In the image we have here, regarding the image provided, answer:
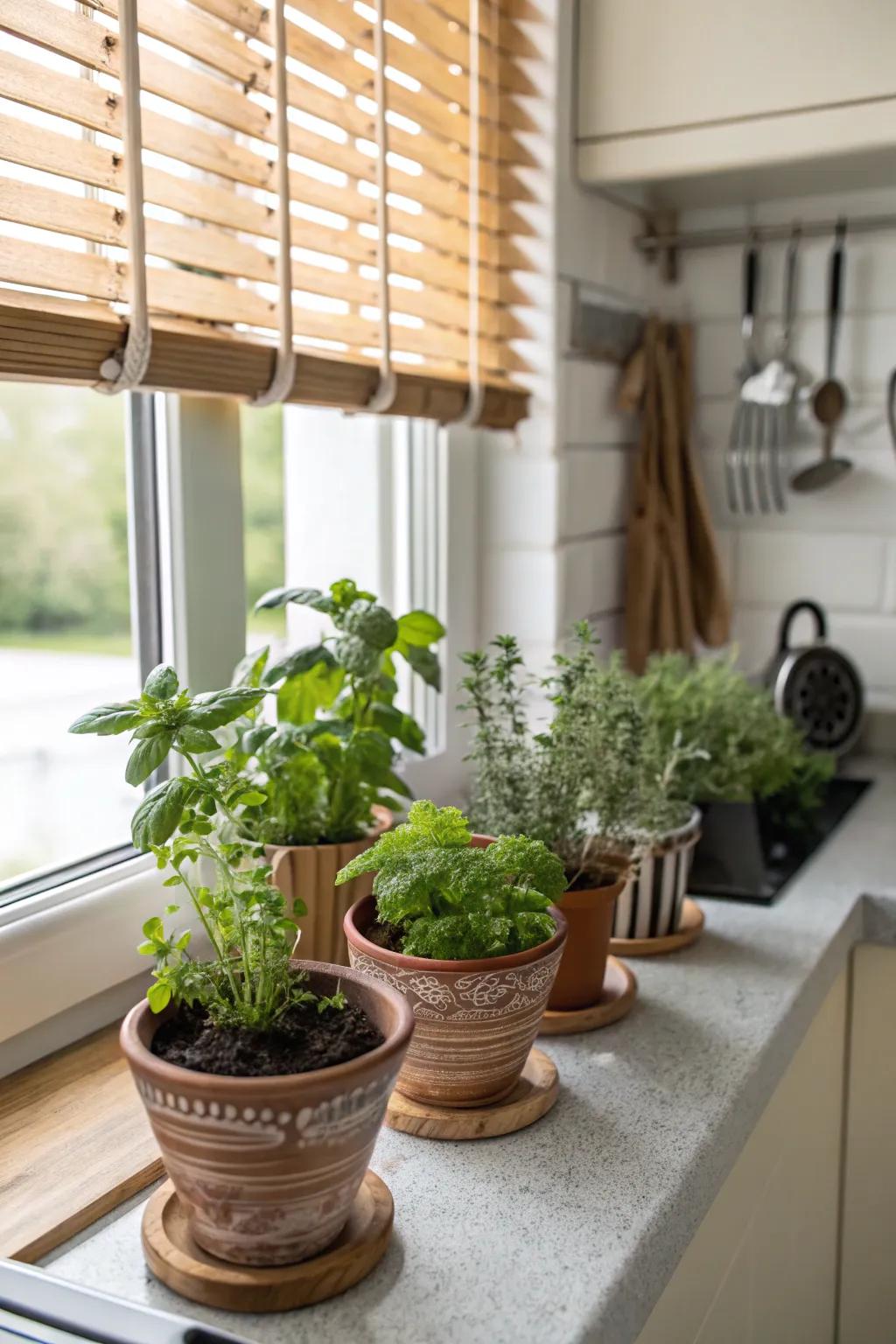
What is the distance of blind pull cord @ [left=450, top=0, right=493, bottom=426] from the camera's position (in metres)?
1.42

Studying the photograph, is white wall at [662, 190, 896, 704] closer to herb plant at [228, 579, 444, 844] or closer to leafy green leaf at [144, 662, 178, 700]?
herb plant at [228, 579, 444, 844]

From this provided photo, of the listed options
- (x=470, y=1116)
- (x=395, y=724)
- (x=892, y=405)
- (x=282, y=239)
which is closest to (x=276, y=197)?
(x=282, y=239)

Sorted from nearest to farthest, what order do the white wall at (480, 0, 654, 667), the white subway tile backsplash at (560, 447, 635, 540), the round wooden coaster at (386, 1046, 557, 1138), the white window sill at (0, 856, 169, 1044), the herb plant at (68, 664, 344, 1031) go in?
the herb plant at (68, 664, 344, 1031)
the round wooden coaster at (386, 1046, 557, 1138)
the white window sill at (0, 856, 169, 1044)
the white wall at (480, 0, 654, 667)
the white subway tile backsplash at (560, 447, 635, 540)

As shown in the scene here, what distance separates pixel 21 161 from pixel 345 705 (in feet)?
1.63

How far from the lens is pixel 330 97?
1168mm

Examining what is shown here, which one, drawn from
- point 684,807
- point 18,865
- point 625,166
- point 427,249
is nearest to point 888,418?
point 625,166

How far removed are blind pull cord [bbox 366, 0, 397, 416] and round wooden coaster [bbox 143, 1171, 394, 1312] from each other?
80 cm

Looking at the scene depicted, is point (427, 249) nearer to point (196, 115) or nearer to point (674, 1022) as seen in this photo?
point (196, 115)

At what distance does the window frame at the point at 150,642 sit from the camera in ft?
3.09

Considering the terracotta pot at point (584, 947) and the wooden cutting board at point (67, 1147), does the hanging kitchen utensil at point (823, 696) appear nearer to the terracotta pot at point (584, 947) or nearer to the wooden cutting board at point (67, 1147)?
the terracotta pot at point (584, 947)

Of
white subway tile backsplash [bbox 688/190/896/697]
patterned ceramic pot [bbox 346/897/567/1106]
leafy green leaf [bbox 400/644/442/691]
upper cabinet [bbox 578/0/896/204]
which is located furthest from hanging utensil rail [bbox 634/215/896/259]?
patterned ceramic pot [bbox 346/897/567/1106]

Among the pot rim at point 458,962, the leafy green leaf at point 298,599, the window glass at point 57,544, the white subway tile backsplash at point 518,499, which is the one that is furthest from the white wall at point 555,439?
the window glass at point 57,544

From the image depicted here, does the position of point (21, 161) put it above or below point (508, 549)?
above

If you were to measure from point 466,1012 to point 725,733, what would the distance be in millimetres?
676
